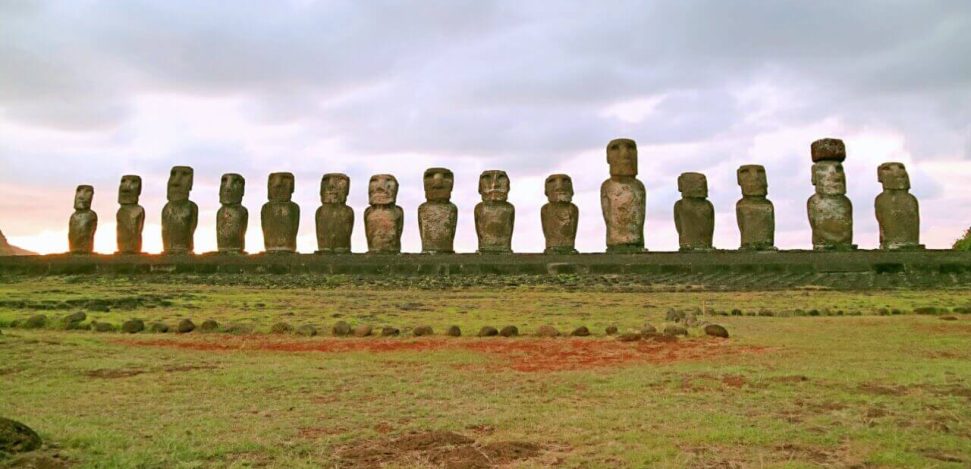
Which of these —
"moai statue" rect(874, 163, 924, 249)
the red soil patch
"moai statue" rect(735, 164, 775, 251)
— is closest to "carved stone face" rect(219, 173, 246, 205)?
"moai statue" rect(735, 164, 775, 251)

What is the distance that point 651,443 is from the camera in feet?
14.5

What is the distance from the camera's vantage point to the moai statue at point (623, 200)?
784 inches

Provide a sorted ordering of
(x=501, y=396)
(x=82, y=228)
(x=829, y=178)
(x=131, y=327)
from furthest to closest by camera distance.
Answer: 1. (x=82, y=228)
2. (x=829, y=178)
3. (x=131, y=327)
4. (x=501, y=396)

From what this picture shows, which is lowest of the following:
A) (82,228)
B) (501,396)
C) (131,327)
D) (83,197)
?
(501,396)

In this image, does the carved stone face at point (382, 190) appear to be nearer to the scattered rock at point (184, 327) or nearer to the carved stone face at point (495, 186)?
the carved stone face at point (495, 186)

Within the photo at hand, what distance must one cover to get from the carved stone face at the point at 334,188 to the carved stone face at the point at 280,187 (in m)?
0.91

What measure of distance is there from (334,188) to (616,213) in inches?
280

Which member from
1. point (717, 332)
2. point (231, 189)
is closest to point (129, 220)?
point (231, 189)

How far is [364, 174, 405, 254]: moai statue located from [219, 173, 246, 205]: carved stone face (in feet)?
12.3

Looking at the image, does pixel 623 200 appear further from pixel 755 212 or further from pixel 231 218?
pixel 231 218

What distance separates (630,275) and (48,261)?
49.2 ft

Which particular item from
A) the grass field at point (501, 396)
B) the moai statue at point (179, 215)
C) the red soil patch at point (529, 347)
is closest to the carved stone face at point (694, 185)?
the grass field at point (501, 396)

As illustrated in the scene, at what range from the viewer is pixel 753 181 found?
20.4 m

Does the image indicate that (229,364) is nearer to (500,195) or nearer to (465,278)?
(465,278)
